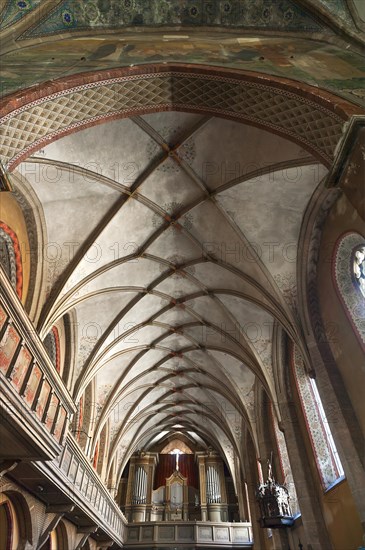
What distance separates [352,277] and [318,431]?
474cm

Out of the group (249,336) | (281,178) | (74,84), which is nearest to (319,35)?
(281,178)

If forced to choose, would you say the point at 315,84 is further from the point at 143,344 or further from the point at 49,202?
the point at 143,344

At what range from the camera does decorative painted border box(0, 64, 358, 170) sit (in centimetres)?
561

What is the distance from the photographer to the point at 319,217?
9273 millimetres

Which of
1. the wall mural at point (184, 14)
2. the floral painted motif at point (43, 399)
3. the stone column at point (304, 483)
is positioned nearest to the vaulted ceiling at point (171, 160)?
the wall mural at point (184, 14)

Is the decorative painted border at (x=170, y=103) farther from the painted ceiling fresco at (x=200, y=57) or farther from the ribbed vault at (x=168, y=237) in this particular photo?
the ribbed vault at (x=168, y=237)

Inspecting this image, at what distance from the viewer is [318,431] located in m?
10.4

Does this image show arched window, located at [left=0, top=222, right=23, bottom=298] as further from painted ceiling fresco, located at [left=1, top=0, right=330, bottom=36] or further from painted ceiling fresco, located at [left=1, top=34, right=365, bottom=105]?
painted ceiling fresco, located at [left=1, top=0, right=330, bottom=36]

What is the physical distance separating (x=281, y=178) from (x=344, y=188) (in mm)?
3695

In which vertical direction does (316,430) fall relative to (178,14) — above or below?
below

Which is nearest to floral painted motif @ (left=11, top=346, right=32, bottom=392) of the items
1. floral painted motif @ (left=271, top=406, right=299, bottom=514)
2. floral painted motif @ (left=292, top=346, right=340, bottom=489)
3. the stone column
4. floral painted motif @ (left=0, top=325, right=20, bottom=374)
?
floral painted motif @ (left=0, top=325, right=20, bottom=374)

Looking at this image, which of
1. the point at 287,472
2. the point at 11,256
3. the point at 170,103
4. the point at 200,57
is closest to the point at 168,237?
the point at 11,256

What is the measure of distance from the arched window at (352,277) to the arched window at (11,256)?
7.51 m

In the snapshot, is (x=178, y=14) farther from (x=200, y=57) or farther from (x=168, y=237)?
(x=168, y=237)
